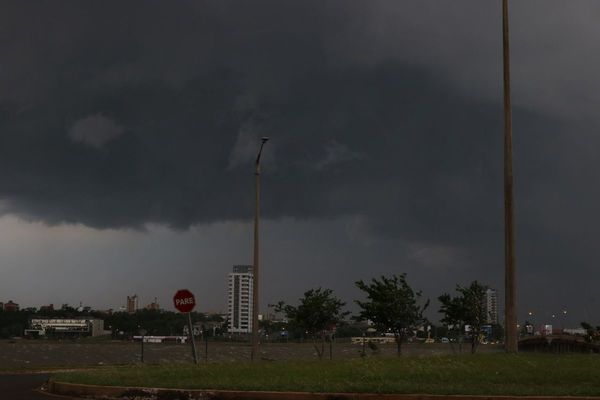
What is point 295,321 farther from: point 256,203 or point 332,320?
point 256,203

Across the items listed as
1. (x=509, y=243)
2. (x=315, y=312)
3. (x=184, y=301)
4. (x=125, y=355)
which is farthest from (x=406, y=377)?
(x=125, y=355)

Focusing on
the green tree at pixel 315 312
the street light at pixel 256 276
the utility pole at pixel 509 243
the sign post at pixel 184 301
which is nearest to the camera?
the sign post at pixel 184 301

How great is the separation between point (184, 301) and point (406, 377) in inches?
291

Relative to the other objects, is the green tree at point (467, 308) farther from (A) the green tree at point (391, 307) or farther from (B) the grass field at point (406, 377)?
(B) the grass field at point (406, 377)

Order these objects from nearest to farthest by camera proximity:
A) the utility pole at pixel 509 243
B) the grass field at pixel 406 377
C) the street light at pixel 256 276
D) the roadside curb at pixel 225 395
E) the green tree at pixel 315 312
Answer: the roadside curb at pixel 225 395
the grass field at pixel 406 377
the utility pole at pixel 509 243
the street light at pixel 256 276
the green tree at pixel 315 312

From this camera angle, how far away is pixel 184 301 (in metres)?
22.2

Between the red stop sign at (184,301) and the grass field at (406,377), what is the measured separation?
1.68m

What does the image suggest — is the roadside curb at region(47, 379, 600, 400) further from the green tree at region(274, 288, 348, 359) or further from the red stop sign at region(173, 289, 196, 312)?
the green tree at region(274, 288, 348, 359)

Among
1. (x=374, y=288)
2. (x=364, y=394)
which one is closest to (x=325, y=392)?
(x=364, y=394)

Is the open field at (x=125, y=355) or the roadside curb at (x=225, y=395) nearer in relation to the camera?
the roadside curb at (x=225, y=395)

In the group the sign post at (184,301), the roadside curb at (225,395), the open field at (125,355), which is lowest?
the open field at (125,355)

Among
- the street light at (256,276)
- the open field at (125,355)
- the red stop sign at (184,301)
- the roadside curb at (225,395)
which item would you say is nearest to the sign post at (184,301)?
the red stop sign at (184,301)

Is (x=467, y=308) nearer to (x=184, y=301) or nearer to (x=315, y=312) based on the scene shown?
(x=315, y=312)

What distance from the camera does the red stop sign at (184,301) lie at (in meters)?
22.0
